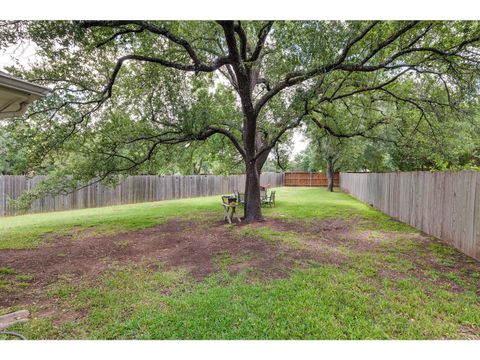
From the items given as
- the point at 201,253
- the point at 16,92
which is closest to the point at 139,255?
the point at 201,253

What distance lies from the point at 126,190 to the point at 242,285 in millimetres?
13020

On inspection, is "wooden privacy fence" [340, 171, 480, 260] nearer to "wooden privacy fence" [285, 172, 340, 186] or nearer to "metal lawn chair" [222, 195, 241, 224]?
"metal lawn chair" [222, 195, 241, 224]

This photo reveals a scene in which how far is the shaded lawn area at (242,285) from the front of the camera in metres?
2.65

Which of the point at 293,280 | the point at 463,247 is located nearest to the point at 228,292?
the point at 293,280

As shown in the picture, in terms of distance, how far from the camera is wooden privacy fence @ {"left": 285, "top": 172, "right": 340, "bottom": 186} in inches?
1217

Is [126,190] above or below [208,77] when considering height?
below

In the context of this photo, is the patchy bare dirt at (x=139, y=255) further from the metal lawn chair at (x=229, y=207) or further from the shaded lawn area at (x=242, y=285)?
the metal lawn chair at (x=229, y=207)

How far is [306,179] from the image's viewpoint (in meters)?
31.5

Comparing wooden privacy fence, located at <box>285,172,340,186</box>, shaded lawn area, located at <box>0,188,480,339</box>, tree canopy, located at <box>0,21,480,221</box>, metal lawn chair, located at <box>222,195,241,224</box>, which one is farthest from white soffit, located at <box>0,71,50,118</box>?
wooden privacy fence, located at <box>285,172,340,186</box>

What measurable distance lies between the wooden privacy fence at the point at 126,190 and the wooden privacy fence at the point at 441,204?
33.3 feet

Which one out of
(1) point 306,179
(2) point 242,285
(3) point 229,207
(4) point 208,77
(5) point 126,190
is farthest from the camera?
(1) point 306,179

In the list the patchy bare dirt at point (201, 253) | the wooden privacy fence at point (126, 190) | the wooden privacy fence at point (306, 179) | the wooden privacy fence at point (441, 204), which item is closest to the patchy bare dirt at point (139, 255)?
the patchy bare dirt at point (201, 253)

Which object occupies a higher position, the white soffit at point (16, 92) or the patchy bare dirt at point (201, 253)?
the white soffit at point (16, 92)

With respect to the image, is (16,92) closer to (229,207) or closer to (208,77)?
(229,207)
